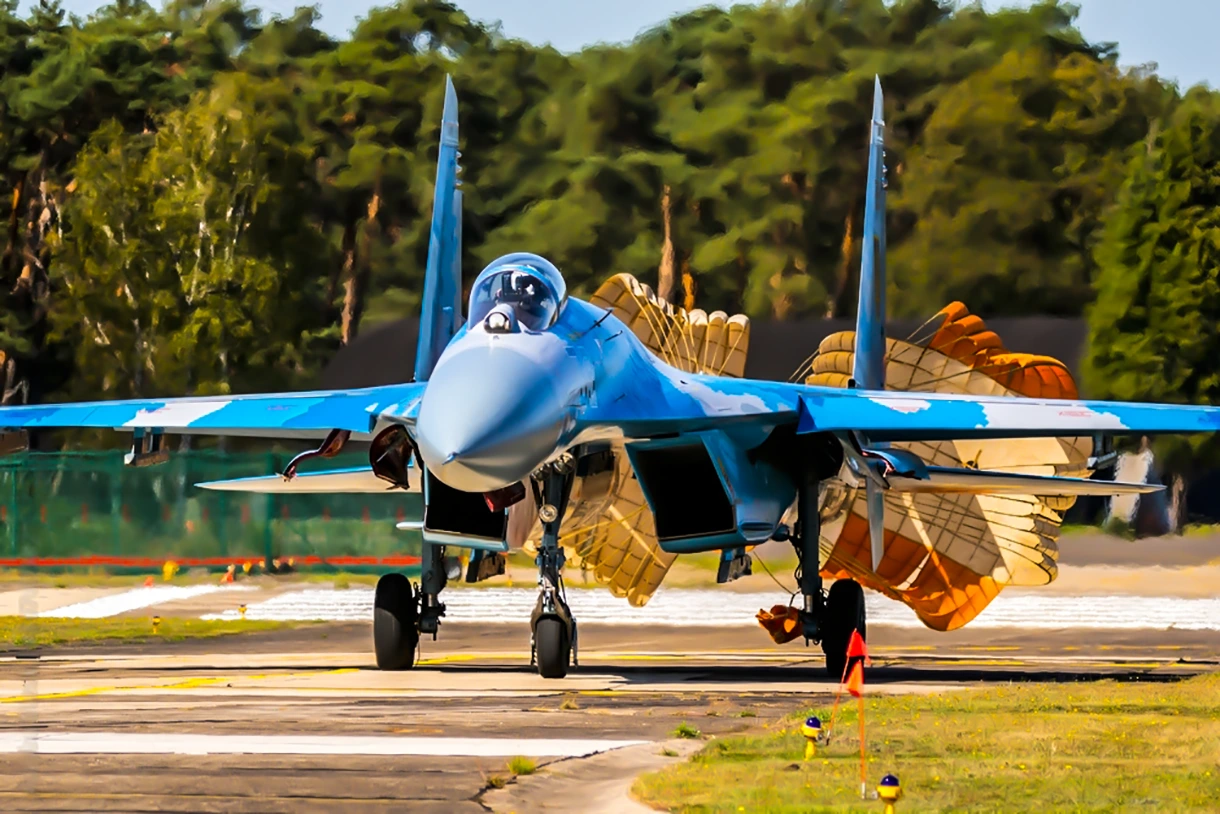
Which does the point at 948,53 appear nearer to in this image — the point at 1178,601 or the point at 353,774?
the point at 1178,601

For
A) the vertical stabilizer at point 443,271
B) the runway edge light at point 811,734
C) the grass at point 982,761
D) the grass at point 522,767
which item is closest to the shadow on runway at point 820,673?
the grass at point 982,761

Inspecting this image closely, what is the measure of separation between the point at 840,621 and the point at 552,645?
3.02 metres

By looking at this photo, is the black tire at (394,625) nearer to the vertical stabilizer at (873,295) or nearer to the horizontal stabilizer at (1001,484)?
the horizontal stabilizer at (1001,484)

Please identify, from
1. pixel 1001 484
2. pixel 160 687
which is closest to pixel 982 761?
pixel 1001 484

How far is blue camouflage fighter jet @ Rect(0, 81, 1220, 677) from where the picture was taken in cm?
1286

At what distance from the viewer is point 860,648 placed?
36.8 feet

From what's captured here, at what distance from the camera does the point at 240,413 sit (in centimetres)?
1627

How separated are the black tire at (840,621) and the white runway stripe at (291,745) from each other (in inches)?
237

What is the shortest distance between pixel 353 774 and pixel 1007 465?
12.6 m

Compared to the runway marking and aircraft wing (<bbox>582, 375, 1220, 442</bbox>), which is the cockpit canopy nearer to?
aircraft wing (<bbox>582, 375, 1220, 442</bbox>)

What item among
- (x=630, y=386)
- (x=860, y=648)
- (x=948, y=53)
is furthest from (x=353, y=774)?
(x=948, y=53)

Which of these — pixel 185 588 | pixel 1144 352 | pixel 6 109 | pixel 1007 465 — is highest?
pixel 6 109

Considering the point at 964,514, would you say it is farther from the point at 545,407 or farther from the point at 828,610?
the point at 545,407

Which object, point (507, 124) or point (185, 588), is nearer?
point (185, 588)
